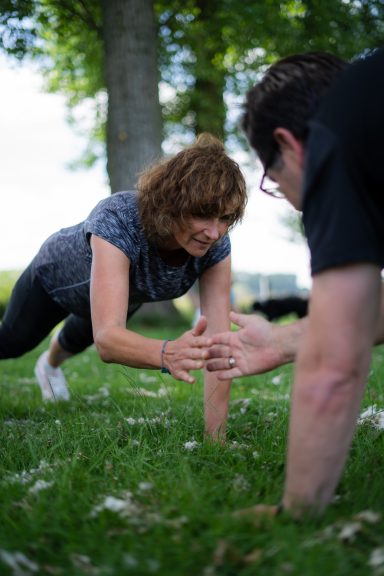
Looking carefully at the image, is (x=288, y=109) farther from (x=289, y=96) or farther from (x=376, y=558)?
(x=376, y=558)

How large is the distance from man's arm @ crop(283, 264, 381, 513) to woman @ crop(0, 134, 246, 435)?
669 mm

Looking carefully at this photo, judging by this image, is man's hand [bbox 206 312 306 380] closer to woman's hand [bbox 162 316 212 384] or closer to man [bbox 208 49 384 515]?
woman's hand [bbox 162 316 212 384]

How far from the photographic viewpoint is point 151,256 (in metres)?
3.62

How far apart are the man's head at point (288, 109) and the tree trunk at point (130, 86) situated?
27.5 feet

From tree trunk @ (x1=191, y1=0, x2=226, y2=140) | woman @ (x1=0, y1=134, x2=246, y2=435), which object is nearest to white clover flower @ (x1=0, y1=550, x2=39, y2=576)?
woman @ (x1=0, y1=134, x2=246, y2=435)

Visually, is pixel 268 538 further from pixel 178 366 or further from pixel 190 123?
pixel 190 123

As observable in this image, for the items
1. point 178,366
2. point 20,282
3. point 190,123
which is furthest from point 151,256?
point 190,123

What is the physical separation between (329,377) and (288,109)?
0.94m

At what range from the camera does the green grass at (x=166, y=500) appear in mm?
1844

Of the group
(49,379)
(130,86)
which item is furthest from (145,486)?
(130,86)

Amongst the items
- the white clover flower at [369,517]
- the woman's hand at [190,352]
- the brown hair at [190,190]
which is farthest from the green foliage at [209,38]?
the white clover flower at [369,517]

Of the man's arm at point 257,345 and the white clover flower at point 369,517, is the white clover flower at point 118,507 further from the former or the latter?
the white clover flower at point 369,517

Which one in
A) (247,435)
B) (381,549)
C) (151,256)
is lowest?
(247,435)

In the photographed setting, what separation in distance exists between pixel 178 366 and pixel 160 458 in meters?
0.50
